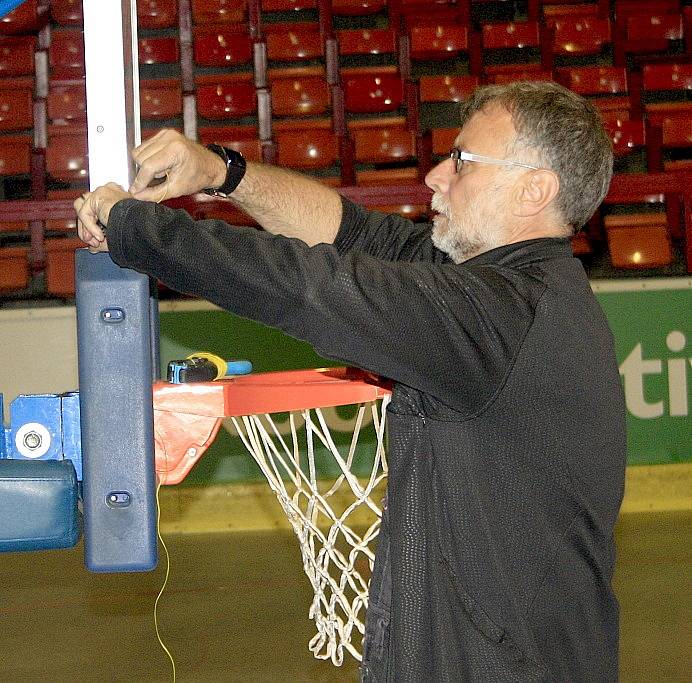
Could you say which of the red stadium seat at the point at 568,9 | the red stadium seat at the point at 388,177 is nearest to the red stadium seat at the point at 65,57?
the red stadium seat at the point at 388,177

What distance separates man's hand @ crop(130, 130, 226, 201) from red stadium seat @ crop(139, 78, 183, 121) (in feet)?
14.9

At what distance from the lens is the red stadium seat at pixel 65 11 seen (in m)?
6.56

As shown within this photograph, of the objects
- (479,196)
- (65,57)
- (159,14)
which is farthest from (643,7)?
(479,196)

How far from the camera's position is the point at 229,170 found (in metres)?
1.97

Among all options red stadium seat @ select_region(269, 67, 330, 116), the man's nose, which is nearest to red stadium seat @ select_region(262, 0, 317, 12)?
red stadium seat @ select_region(269, 67, 330, 116)

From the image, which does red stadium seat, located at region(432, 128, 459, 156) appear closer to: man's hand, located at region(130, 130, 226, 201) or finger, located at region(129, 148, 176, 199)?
man's hand, located at region(130, 130, 226, 201)

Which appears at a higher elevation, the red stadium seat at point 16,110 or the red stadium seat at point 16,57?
the red stadium seat at point 16,57

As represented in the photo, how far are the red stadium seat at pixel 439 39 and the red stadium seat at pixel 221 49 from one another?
1.10 meters

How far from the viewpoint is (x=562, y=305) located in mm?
1474

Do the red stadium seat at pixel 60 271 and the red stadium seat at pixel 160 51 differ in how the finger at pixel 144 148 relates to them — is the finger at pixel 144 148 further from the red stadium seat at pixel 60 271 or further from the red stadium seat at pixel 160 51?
the red stadium seat at pixel 160 51

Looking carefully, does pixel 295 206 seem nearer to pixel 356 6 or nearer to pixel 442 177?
pixel 442 177

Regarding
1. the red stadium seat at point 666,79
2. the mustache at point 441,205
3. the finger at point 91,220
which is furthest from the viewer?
the red stadium seat at point 666,79

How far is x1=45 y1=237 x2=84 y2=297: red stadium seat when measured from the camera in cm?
557

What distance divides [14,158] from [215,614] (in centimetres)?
344
